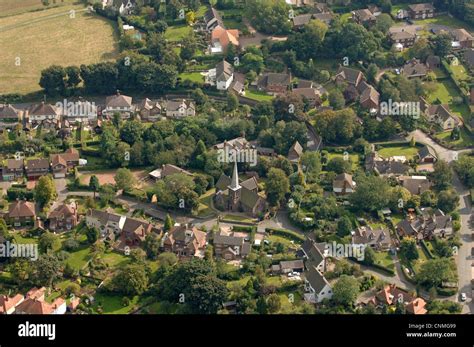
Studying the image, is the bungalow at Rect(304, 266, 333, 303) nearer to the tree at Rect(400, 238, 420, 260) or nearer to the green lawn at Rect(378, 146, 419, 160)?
the tree at Rect(400, 238, 420, 260)

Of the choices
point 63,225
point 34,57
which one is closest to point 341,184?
point 63,225

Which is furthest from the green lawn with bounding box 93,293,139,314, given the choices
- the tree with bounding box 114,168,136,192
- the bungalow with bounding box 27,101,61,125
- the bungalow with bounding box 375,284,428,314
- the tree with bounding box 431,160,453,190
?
the tree with bounding box 431,160,453,190

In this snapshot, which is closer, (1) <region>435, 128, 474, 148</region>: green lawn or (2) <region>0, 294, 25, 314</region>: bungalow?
(2) <region>0, 294, 25, 314</region>: bungalow

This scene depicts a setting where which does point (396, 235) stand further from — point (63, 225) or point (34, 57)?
point (34, 57)

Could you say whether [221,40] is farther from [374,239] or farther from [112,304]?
[112,304]

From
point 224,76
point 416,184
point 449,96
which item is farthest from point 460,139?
point 224,76
